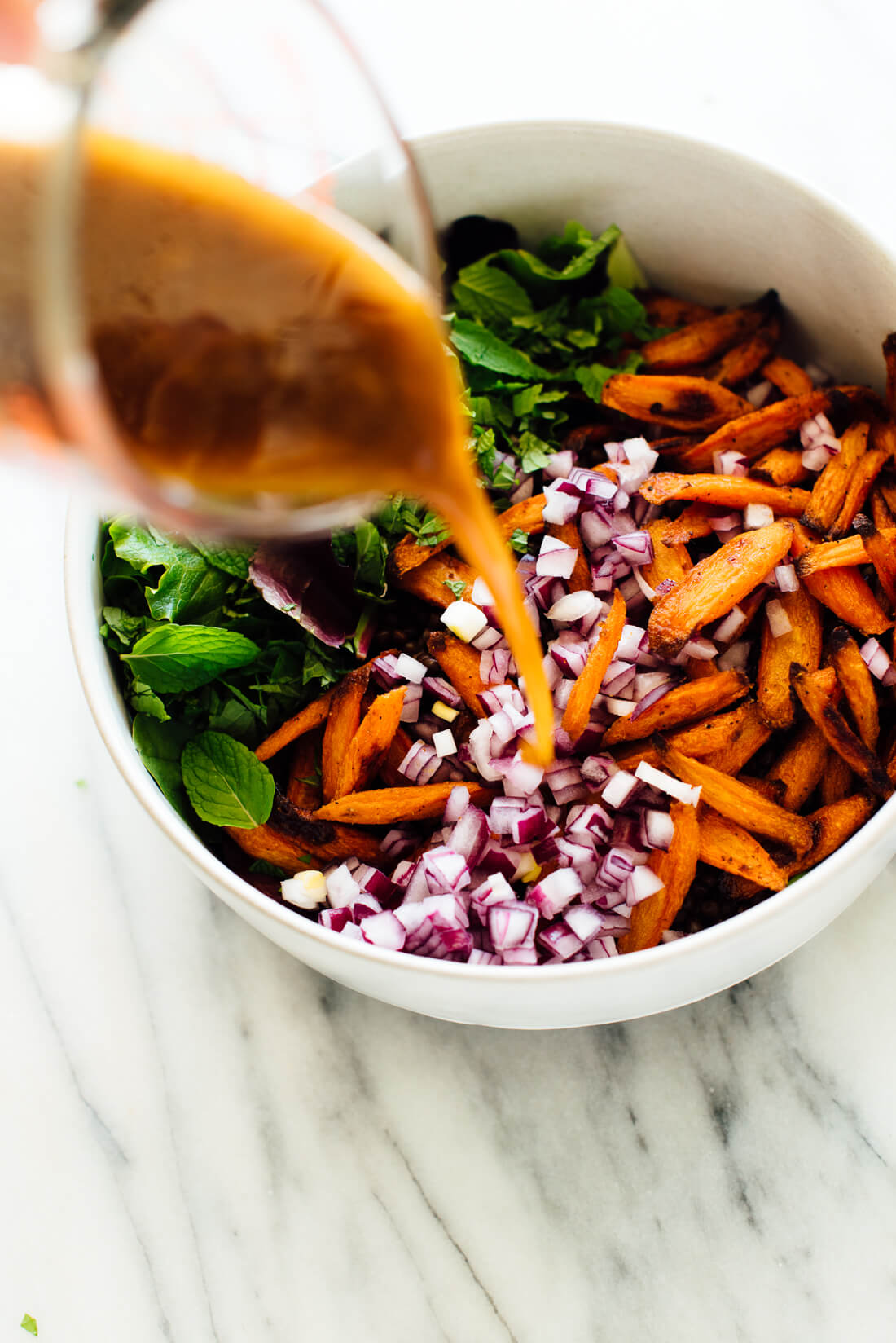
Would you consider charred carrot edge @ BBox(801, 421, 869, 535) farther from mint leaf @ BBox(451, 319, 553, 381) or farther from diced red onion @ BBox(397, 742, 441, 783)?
diced red onion @ BBox(397, 742, 441, 783)

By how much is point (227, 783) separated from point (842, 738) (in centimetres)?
78

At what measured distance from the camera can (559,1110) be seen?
166 cm

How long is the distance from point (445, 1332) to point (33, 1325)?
0.59 m

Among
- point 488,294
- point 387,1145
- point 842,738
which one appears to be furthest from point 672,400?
point 387,1145

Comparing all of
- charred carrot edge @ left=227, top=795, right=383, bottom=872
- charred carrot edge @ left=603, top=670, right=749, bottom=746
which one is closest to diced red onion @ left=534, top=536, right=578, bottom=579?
charred carrot edge @ left=603, top=670, right=749, bottom=746

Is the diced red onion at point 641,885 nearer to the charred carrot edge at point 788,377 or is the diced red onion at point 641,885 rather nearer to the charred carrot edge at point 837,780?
the charred carrot edge at point 837,780

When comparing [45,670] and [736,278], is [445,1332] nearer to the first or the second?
[45,670]

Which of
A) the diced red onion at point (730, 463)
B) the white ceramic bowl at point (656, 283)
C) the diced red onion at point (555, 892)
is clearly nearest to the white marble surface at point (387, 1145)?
the white ceramic bowl at point (656, 283)

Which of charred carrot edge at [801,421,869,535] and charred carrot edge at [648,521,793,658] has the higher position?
charred carrot edge at [801,421,869,535]

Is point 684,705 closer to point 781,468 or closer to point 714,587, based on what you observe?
point 714,587

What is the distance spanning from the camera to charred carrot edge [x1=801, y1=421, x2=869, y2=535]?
62.9 inches

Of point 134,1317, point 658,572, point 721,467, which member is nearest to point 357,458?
point 658,572

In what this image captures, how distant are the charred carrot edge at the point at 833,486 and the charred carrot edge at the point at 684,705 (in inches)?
9.9

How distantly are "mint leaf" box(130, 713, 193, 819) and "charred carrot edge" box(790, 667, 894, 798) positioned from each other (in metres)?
0.82
